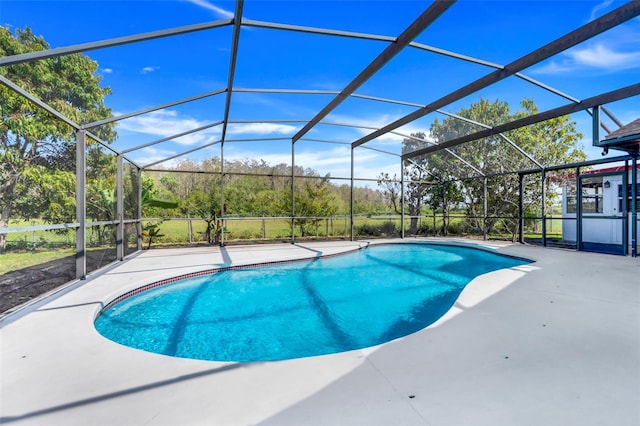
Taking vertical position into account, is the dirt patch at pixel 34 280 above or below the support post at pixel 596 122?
below

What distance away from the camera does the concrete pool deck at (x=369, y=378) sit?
1.55 metres

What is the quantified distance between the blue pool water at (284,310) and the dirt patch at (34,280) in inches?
34.1

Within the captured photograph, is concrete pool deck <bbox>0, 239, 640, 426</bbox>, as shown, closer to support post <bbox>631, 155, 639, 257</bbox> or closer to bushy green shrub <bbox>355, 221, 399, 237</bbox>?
support post <bbox>631, 155, 639, 257</bbox>

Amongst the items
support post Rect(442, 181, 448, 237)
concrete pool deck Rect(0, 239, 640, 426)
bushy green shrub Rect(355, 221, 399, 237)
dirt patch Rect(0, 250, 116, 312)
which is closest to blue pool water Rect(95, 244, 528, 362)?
concrete pool deck Rect(0, 239, 640, 426)

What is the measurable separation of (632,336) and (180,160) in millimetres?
9964

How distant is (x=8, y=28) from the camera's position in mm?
7410

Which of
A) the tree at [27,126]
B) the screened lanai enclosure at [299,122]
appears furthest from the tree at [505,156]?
the tree at [27,126]

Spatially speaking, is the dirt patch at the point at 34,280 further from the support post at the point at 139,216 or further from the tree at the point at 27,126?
the support post at the point at 139,216

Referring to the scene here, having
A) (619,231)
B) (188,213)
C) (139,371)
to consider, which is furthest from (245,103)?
(619,231)

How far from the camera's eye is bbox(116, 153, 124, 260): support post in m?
6.27

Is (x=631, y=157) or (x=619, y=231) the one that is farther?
(x=619, y=231)

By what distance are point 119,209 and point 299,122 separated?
463 centimetres

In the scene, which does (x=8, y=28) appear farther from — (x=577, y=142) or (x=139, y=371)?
(x=577, y=142)

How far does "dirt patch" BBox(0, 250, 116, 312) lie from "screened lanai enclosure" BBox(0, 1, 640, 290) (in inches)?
7.9
